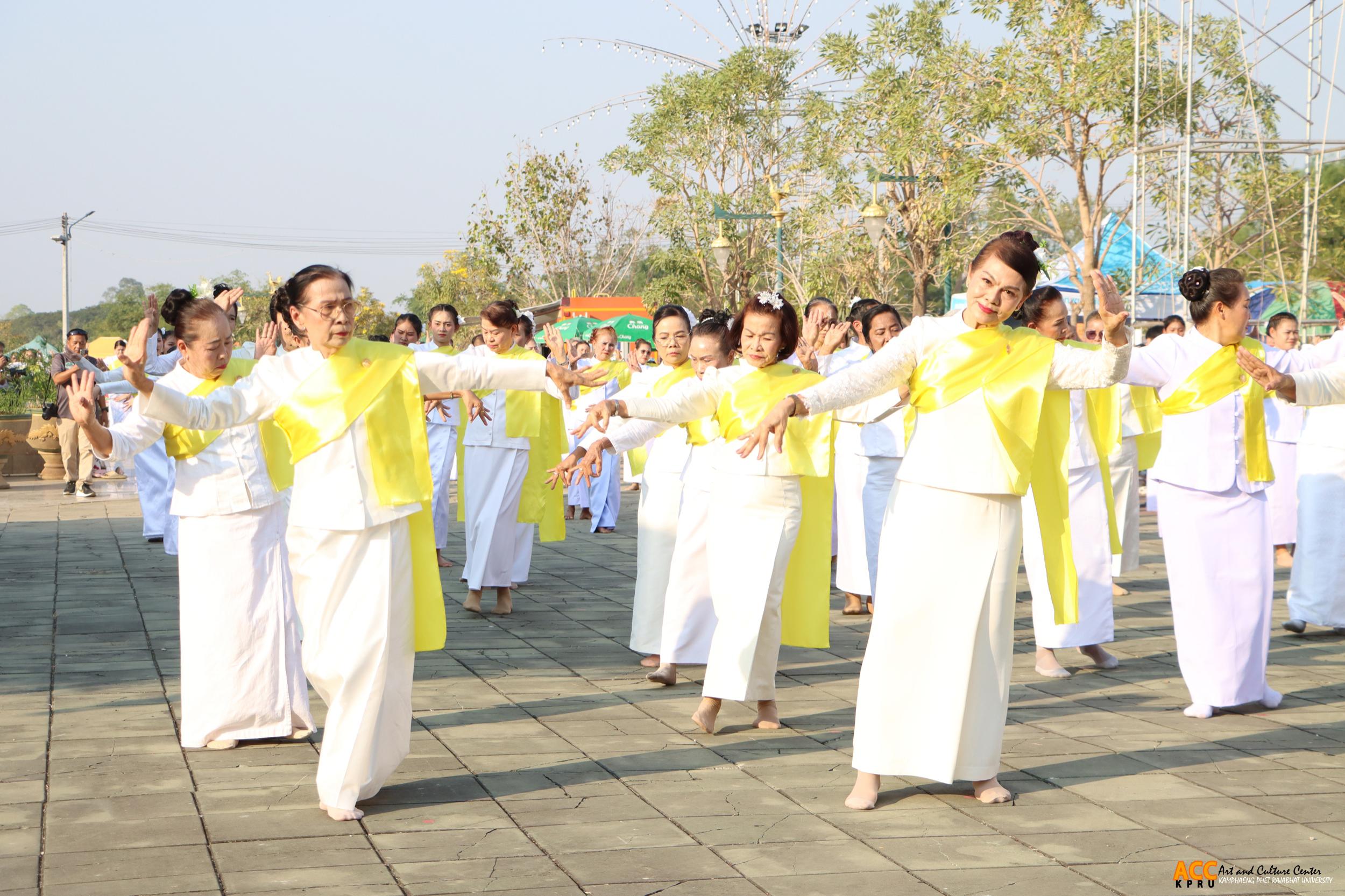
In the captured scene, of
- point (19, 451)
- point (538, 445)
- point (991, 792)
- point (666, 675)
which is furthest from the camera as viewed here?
point (19, 451)

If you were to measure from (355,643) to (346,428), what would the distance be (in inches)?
28.1

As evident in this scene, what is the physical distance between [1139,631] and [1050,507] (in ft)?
12.9

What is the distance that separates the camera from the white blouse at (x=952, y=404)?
4629 mm

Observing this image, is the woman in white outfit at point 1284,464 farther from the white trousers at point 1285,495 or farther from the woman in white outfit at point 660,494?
the woman in white outfit at point 660,494

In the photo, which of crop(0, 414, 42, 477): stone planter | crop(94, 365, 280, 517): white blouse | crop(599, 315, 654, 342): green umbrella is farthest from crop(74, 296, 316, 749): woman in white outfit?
crop(599, 315, 654, 342): green umbrella

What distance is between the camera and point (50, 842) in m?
4.31

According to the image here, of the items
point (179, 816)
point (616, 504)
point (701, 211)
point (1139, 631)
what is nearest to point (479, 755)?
point (179, 816)

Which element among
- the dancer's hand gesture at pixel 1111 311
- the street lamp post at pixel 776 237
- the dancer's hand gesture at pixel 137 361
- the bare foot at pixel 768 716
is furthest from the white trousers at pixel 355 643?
the street lamp post at pixel 776 237

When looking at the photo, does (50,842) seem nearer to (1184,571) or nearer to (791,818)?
(791,818)

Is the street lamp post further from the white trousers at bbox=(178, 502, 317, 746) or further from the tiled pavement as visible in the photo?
the white trousers at bbox=(178, 502, 317, 746)

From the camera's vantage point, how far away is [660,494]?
24.8ft

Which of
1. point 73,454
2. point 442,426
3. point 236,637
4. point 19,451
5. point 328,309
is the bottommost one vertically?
point 19,451

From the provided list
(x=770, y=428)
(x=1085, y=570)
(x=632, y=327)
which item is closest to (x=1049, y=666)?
(x=1085, y=570)

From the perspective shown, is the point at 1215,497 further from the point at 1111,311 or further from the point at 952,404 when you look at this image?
the point at 952,404
